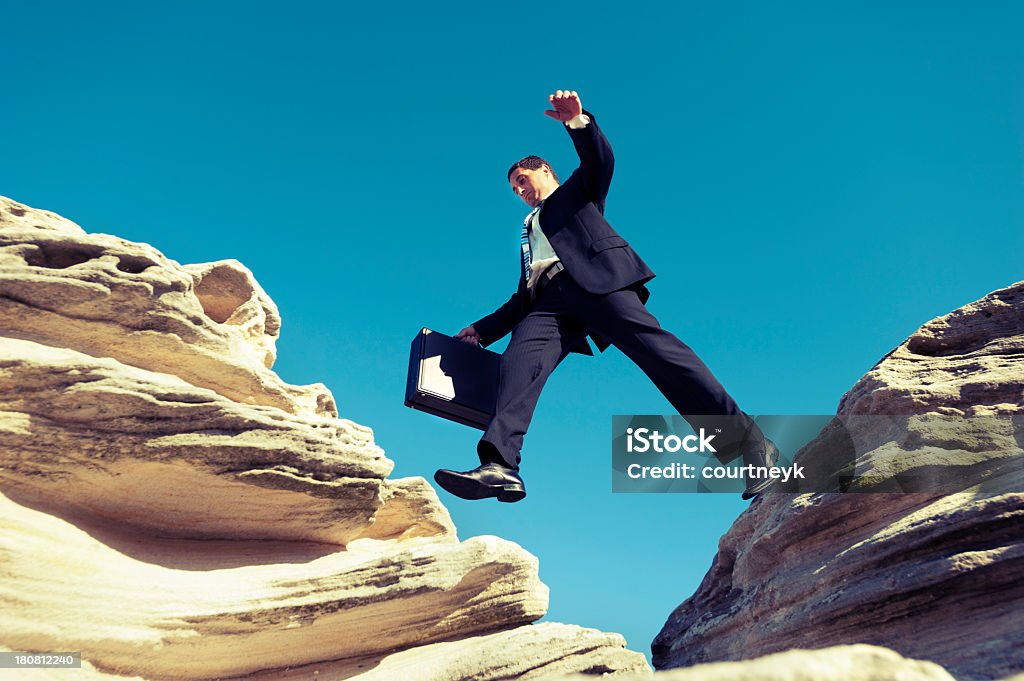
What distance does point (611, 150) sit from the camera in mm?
8148

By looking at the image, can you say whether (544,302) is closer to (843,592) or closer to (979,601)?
(843,592)

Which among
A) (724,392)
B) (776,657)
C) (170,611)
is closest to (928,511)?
(724,392)

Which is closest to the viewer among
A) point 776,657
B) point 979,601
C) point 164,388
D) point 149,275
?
point 776,657

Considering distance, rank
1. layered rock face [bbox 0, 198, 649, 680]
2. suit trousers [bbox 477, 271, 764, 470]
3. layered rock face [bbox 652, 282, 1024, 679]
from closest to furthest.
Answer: layered rock face [bbox 652, 282, 1024, 679] < layered rock face [bbox 0, 198, 649, 680] < suit trousers [bbox 477, 271, 764, 470]

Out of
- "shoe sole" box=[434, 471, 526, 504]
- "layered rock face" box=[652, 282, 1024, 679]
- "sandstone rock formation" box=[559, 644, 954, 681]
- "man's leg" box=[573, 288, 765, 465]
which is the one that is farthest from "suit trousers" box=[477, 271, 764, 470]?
"sandstone rock formation" box=[559, 644, 954, 681]

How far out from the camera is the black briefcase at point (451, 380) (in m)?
8.04

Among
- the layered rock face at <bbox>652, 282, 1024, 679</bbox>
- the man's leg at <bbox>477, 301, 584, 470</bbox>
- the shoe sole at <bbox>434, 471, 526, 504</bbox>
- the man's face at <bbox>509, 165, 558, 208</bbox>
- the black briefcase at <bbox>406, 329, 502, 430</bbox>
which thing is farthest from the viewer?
the man's face at <bbox>509, 165, 558, 208</bbox>

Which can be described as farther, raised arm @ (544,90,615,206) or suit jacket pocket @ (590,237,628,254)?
suit jacket pocket @ (590,237,628,254)

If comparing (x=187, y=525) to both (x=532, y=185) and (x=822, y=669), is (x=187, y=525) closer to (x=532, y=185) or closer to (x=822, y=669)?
(x=532, y=185)

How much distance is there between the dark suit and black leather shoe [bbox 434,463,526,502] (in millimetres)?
415

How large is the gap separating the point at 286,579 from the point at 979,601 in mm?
5529

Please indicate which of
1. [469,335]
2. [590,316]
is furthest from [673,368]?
[469,335]

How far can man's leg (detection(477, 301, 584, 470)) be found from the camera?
22.7ft

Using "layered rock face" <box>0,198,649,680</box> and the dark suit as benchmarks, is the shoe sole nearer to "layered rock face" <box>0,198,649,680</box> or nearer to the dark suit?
the dark suit
